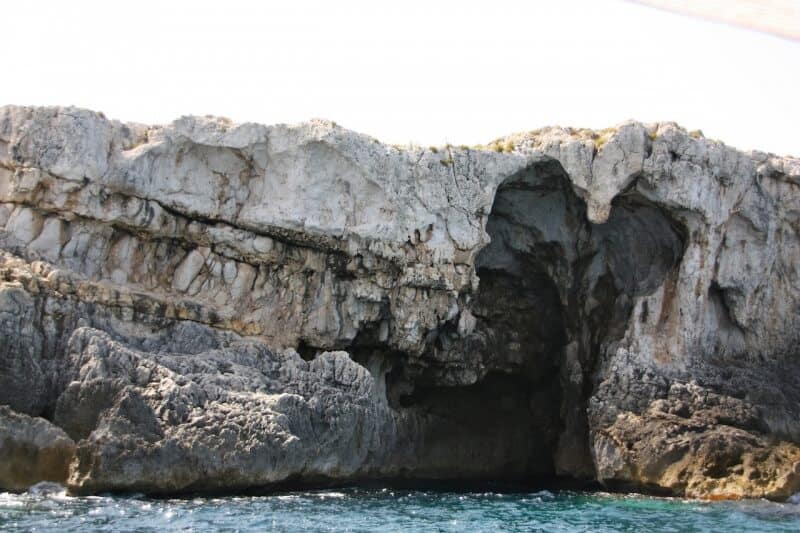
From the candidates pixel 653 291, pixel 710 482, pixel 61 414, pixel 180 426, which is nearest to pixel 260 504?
pixel 180 426

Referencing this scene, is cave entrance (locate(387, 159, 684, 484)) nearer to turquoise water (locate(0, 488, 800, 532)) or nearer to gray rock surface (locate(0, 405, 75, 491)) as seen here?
turquoise water (locate(0, 488, 800, 532))

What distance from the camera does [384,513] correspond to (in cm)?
2619

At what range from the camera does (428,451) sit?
3509cm

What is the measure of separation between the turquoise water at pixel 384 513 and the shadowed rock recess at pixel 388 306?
0.94 meters

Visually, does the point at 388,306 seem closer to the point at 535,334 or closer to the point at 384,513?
the point at 535,334

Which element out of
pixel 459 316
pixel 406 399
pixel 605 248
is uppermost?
pixel 605 248

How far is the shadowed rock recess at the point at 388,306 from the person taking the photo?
2697 cm

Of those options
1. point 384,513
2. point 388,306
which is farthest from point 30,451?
point 388,306

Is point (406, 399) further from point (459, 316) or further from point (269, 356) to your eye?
point (269, 356)

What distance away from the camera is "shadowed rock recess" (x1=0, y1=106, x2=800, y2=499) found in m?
27.0

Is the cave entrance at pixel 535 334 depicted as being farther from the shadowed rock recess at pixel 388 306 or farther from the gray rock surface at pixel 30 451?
the gray rock surface at pixel 30 451

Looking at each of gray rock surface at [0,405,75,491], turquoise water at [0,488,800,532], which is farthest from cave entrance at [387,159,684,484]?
gray rock surface at [0,405,75,491]

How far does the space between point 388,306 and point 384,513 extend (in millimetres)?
8182

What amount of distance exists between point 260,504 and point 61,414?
5.06m
